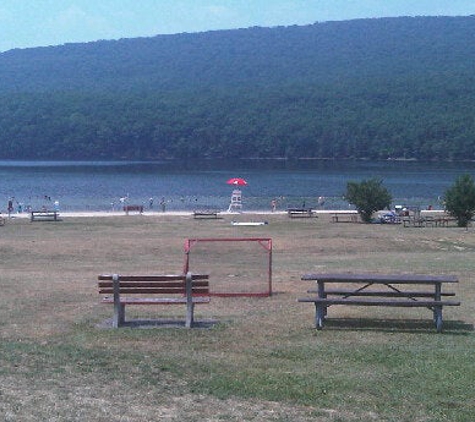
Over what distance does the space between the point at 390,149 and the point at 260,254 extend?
158 metres

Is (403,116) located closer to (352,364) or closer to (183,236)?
(183,236)

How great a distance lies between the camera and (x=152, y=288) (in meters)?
12.8

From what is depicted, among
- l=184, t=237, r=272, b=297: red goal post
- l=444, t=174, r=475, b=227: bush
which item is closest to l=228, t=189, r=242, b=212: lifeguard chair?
l=444, t=174, r=475, b=227: bush

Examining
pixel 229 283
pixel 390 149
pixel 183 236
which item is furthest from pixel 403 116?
pixel 229 283

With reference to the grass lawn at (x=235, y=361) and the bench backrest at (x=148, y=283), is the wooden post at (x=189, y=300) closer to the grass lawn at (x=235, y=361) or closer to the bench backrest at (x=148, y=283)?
the bench backrest at (x=148, y=283)

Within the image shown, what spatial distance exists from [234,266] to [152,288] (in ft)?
28.0

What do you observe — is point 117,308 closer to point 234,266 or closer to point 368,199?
point 234,266

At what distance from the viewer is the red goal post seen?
1633 centimetres

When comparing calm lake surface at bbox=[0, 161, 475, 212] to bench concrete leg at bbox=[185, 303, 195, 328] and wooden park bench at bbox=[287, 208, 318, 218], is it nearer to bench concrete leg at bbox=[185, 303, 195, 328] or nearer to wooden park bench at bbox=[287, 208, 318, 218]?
wooden park bench at bbox=[287, 208, 318, 218]

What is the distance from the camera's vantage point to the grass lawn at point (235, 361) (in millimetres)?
8312

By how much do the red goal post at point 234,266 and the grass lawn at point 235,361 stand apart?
1.55ft

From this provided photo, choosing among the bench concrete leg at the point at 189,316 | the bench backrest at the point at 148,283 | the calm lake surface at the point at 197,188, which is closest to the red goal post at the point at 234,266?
the bench backrest at the point at 148,283

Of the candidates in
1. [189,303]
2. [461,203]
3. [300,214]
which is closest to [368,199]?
[300,214]

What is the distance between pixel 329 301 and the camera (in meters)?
12.2
